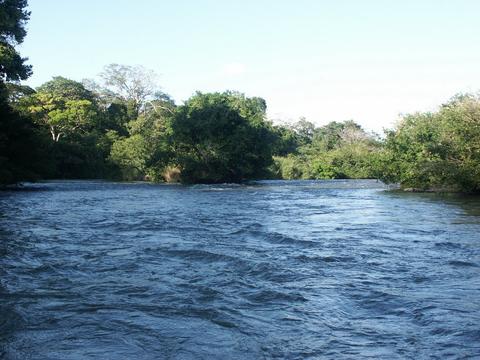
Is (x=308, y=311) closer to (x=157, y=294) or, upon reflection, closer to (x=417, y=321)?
(x=417, y=321)

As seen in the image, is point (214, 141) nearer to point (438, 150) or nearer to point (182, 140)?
point (182, 140)

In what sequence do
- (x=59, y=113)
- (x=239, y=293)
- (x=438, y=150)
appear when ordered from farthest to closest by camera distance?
(x=59, y=113)
(x=438, y=150)
(x=239, y=293)

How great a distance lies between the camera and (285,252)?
7824 mm

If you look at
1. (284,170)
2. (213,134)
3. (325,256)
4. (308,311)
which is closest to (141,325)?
(308,311)

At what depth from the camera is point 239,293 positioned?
5.30 meters

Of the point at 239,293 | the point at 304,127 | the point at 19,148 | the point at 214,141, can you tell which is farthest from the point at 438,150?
the point at 304,127

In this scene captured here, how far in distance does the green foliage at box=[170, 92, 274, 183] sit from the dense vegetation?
87mm

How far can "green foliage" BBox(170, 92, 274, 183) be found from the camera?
39156 mm

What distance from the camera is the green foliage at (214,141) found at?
128 ft

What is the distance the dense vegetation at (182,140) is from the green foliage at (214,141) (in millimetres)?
87

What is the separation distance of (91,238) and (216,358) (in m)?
Answer: 6.34

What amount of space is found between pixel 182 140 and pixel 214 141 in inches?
107

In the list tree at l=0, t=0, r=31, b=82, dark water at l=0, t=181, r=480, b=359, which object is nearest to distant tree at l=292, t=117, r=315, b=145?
tree at l=0, t=0, r=31, b=82

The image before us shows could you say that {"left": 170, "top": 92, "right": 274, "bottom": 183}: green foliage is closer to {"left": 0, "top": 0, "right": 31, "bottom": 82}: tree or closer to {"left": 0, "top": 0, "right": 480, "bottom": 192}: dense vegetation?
{"left": 0, "top": 0, "right": 480, "bottom": 192}: dense vegetation
